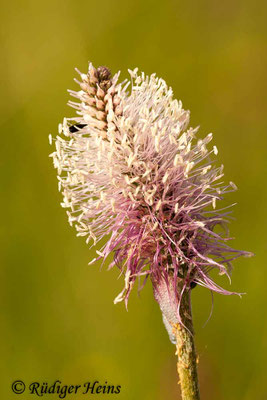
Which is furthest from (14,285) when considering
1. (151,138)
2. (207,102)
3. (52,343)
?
(151,138)

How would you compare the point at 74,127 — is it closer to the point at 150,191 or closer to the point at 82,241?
the point at 150,191

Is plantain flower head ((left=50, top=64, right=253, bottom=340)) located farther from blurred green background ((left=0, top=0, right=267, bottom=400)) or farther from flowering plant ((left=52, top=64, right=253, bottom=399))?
blurred green background ((left=0, top=0, right=267, bottom=400))

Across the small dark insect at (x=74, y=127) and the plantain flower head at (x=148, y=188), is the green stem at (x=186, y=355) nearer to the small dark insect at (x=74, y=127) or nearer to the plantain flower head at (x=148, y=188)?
the plantain flower head at (x=148, y=188)

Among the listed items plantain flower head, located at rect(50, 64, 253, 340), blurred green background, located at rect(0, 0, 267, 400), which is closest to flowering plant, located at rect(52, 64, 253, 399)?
plantain flower head, located at rect(50, 64, 253, 340)

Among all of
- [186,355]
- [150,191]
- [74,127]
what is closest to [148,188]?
[150,191]

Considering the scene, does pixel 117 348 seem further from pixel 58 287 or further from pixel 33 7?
pixel 33 7

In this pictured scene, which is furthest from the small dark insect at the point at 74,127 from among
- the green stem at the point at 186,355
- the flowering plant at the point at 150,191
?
the green stem at the point at 186,355
